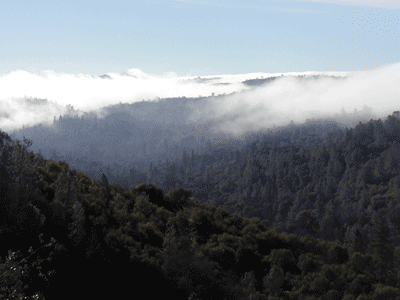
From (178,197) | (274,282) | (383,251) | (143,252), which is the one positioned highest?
(143,252)

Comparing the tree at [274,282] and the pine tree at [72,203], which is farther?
the tree at [274,282]

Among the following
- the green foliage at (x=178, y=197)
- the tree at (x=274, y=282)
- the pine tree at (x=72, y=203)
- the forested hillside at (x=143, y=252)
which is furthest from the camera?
the green foliage at (x=178, y=197)

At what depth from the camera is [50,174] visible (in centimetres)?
6700

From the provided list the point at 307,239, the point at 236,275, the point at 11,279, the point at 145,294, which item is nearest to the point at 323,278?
the point at 236,275

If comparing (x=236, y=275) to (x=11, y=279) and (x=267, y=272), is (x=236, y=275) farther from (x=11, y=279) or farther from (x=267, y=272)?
(x=11, y=279)

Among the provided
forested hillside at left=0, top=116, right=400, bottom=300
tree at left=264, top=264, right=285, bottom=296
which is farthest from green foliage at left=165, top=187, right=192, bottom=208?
tree at left=264, top=264, right=285, bottom=296

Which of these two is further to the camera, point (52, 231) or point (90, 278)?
point (52, 231)

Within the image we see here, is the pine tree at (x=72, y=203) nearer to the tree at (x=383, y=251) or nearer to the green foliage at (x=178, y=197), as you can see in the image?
the green foliage at (x=178, y=197)

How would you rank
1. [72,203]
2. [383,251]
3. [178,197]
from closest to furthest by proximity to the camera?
[72,203] < [178,197] < [383,251]

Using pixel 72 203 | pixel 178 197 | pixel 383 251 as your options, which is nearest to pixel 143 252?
pixel 72 203

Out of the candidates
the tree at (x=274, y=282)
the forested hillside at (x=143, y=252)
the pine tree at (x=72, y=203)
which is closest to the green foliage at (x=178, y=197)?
the forested hillside at (x=143, y=252)

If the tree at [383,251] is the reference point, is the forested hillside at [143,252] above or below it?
above

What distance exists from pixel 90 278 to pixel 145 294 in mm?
7119

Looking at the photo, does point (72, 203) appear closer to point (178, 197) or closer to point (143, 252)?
point (143, 252)
